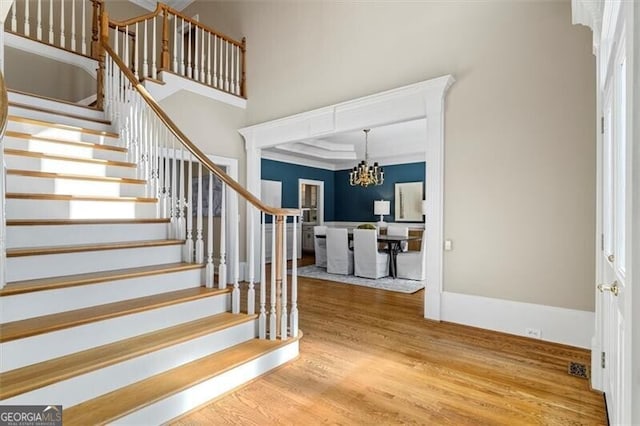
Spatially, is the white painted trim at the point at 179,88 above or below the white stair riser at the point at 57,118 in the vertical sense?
above

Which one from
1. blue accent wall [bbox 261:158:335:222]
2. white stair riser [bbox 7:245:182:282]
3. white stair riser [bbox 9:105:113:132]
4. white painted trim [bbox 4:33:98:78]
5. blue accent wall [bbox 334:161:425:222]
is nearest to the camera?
white stair riser [bbox 7:245:182:282]

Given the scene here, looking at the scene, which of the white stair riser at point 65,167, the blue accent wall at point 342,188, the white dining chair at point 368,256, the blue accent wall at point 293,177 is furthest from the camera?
the blue accent wall at point 342,188

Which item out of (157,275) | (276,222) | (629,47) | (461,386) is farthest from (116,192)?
(629,47)

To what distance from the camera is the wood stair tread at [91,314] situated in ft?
5.56

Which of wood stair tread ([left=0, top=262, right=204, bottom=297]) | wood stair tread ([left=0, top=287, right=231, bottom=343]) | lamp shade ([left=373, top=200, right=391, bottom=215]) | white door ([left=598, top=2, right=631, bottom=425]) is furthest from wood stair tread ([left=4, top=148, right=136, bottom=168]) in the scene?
lamp shade ([left=373, top=200, right=391, bottom=215])

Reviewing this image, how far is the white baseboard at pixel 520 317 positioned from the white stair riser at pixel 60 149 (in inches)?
148

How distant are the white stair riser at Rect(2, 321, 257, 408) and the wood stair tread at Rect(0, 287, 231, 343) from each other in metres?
0.30

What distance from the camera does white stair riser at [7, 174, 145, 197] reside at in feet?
8.41

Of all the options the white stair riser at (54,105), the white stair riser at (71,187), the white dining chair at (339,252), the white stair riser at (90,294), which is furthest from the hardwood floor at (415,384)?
the white stair riser at (54,105)

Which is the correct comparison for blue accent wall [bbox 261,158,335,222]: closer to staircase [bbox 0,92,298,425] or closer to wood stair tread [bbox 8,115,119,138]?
wood stair tread [bbox 8,115,119,138]

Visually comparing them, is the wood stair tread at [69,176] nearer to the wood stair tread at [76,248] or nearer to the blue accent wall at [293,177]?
the wood stair tread at [76,248]

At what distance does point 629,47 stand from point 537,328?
2886 millimetres

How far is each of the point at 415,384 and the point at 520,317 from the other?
1.51 m

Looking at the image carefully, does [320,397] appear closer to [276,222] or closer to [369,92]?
[276,222]
